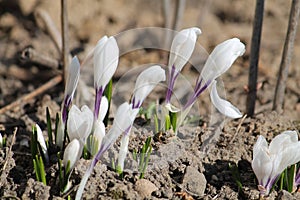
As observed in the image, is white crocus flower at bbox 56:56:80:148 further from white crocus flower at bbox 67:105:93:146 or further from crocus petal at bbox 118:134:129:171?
crocus petal at bbox 118:134:129:171

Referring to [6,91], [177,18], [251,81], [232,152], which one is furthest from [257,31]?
[6,91]

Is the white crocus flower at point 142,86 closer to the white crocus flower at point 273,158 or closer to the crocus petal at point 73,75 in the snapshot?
the crocus petal at point 73,75

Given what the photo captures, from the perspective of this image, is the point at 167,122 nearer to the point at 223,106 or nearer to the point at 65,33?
the point at 223,106

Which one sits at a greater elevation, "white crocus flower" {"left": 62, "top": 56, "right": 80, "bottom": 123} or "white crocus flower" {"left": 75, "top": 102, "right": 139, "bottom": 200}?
"white crocus flower" {"left": 62, "top": 56, "right": 80, "bottom": 123}

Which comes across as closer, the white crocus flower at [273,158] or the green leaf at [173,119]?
the white crocus flower at [273,158]

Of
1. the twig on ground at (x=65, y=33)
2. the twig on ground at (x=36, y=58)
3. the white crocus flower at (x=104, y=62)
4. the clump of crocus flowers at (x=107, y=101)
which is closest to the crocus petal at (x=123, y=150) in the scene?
the clump of crocus flowers at (x=107, y=101)

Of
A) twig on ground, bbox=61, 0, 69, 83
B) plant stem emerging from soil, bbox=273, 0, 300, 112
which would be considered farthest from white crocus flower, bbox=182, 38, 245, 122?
twig on ground, bbox=61, 0, 69, 83

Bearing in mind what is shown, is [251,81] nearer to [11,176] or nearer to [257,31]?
[257,31]
